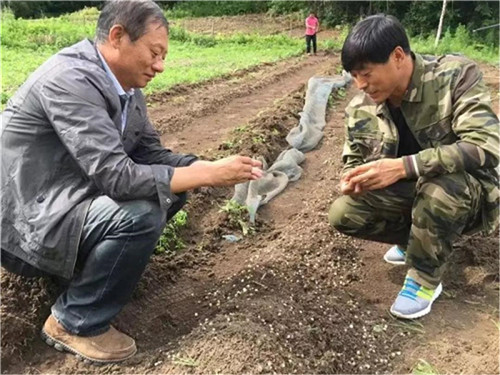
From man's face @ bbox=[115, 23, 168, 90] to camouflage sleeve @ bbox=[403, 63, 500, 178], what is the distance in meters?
1.19

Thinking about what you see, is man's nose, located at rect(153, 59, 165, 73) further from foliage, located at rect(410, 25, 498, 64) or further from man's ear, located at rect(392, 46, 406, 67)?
foliage, located at rect(410, 25, 498, 64)

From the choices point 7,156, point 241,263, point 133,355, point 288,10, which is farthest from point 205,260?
point 288,10

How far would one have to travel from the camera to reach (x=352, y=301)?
2.99 metres

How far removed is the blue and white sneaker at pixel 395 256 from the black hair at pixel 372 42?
1.27m

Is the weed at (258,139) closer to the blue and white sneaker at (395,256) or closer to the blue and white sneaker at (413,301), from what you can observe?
the blue and white sneaker at (395,256)

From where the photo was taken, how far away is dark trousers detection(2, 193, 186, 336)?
2145 millimetres

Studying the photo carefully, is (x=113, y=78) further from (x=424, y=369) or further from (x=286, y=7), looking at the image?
(x=286, y=7)

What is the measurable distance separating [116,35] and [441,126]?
1.58 meters

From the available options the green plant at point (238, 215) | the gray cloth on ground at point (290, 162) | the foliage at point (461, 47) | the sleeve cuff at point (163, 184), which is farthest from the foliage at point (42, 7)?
the sleeve cuff at point (163, 184)

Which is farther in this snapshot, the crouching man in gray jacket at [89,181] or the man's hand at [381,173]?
the man's hand at [381,173]

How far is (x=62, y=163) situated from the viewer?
2215 millimetres

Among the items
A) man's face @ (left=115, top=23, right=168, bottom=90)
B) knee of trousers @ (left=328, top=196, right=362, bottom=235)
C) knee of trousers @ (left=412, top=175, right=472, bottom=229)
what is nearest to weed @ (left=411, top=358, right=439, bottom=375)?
knee of trousers @ (left=412, top=175, right=472, bottom=229)

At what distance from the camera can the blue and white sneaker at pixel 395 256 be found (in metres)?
3.39

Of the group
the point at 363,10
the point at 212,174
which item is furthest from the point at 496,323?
the point at 363,10
